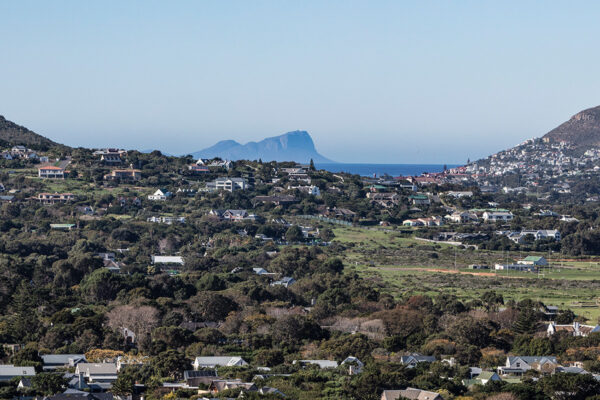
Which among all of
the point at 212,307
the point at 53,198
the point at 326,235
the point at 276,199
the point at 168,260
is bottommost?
the point at 212,307

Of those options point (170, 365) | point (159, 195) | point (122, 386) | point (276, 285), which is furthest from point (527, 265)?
point (122, 386)

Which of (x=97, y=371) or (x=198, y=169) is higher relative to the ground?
(x=198, y=169)

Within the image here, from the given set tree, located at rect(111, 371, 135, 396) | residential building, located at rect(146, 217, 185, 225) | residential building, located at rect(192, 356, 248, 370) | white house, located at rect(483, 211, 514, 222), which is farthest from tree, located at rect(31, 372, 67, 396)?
white house, located at rect(483, 211, 514, 222)

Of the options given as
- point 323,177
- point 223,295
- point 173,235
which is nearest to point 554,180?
point 323,177

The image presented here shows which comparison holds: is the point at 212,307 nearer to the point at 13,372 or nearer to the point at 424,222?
the point at 13,372

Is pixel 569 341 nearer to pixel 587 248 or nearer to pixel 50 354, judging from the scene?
pixel 50 354

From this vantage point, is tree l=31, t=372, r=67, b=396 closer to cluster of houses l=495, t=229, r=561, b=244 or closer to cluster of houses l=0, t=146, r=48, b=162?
cluster of houses l=495, t=229, r=561, b=244

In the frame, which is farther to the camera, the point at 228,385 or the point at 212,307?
the point at 212,307
